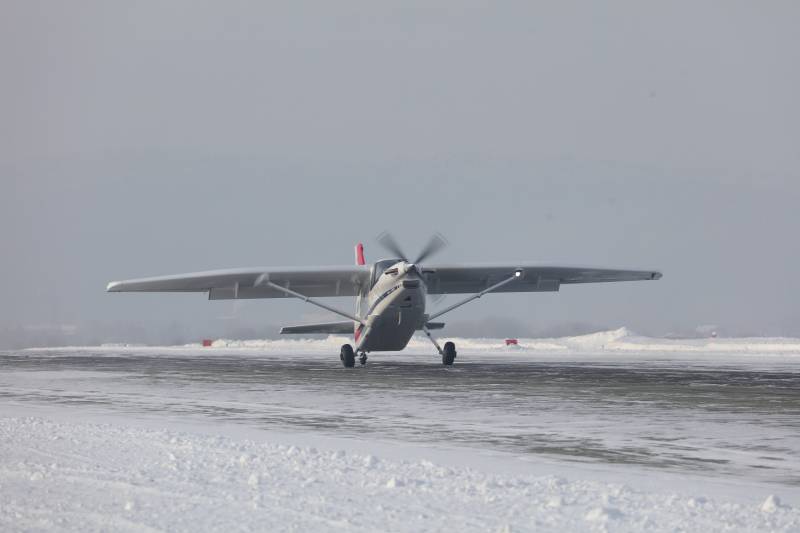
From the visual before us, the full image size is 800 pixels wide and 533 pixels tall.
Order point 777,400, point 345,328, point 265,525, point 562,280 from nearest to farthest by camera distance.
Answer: point 265,525, point 777,400, point 345,328, point 562,280

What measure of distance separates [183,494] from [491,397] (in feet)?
40.0

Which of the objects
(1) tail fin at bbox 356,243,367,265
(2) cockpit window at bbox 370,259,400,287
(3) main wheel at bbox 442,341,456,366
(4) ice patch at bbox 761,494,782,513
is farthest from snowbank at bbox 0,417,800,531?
(1) tail fin at bbox 356,243,367,265

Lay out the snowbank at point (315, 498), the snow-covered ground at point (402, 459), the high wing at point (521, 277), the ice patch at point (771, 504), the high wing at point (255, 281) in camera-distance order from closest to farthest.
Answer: the snowbank at point (315, 498)
the snow-covered ground at point (402, 459)
the ice patch at point (771, 504)
the high wing at point (255, 281)
the high wing at point (521, 277)

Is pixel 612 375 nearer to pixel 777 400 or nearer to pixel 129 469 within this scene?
pixel 777 400

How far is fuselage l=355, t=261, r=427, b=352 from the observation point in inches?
1278

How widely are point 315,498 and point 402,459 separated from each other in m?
2.42

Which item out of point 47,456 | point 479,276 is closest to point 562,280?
point 479,276

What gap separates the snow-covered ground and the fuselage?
10.1 meters

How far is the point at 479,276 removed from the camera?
127ft

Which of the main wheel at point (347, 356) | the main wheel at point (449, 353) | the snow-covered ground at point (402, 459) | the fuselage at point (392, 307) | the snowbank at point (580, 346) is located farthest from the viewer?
→ the snowbank at point (580, 346)

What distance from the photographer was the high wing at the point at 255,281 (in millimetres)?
35938

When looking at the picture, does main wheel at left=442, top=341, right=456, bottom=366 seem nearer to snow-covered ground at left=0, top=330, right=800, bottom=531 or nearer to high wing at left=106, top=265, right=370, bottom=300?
high wing at left=106, top=265, right=370, bottom=300

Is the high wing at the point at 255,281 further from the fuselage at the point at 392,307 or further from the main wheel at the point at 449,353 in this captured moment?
the main wheel at the point at 449,353

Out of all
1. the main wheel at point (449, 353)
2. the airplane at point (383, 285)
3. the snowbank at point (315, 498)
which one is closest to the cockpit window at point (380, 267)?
the airplane at point (383, 285)
